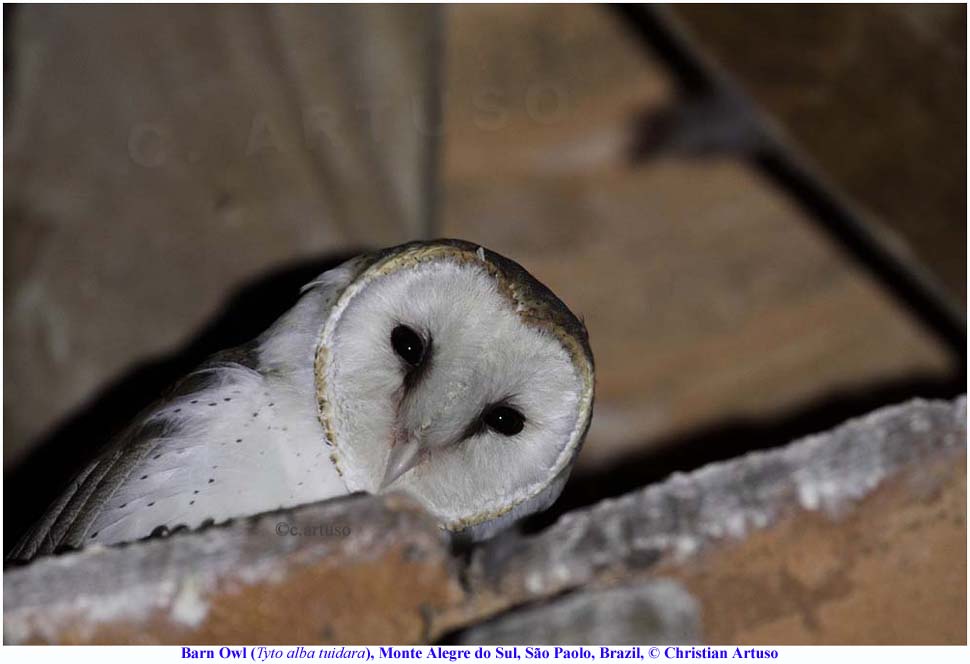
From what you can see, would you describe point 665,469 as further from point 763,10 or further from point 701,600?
point 701,600

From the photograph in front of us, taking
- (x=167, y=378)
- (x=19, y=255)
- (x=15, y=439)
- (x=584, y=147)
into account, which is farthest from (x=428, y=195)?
(x=15, y=439)

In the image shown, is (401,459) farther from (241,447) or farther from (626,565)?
(626,565)

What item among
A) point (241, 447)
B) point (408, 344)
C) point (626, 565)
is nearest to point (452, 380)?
point (408, 344)

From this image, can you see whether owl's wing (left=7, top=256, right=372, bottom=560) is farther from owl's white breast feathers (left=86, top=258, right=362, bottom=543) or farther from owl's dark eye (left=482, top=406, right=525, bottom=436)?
owl's dark eye (left=482, top=406, right=525, bottom=436)

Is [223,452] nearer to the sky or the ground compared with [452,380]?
nearer to the ground

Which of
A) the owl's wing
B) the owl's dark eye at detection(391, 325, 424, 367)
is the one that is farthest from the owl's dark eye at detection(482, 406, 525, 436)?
the owl's wing

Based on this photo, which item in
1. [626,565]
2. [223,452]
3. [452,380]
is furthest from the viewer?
[223,452]
